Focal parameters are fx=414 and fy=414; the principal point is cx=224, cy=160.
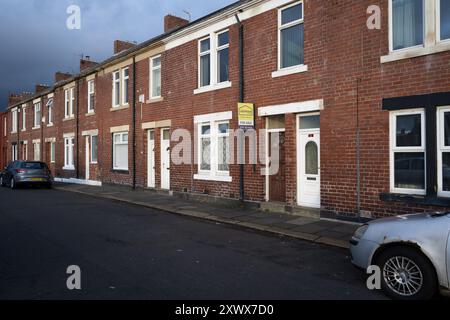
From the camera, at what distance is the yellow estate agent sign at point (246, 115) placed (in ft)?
39.1

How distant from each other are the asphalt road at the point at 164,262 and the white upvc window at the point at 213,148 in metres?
3.32

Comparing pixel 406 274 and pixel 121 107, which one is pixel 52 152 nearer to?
pixel 121 107

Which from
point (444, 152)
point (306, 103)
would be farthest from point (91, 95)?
point (444, 152)

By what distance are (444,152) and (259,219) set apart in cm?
464

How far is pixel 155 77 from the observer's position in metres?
17.8

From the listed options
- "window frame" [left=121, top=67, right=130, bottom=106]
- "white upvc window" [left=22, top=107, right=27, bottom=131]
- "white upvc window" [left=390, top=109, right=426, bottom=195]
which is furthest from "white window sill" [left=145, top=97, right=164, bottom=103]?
"white upvc window" [left=22, top=107, right=27, bottom=131]

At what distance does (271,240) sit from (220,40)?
8.11 meters

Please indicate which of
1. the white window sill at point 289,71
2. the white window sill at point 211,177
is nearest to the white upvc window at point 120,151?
the white window sill at point 211,177

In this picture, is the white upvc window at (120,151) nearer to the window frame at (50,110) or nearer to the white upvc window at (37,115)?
the window frame at (50,110)

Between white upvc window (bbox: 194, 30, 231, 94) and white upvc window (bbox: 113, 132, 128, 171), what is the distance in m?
6.37
